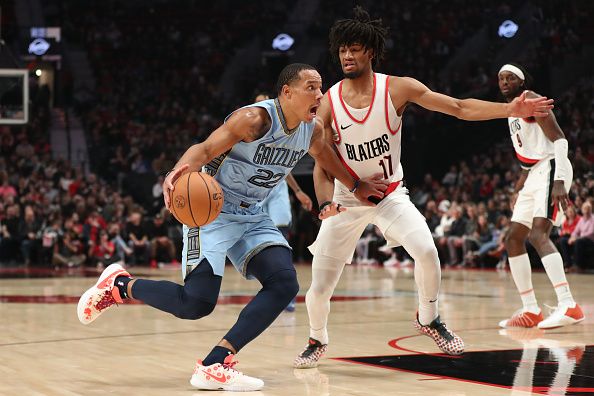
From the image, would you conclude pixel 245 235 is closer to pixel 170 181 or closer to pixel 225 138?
pixel 225 138

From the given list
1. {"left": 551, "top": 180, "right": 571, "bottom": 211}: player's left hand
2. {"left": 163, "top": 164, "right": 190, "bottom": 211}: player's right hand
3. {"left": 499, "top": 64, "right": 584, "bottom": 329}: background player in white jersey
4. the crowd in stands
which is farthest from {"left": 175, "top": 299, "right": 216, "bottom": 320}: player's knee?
the crowd in stands

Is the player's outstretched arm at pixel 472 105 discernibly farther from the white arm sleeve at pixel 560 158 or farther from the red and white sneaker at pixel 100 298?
the white arm sleeve at pixel 560 158

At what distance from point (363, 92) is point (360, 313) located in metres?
3.57

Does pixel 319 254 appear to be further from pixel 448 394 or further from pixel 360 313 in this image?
pixel 360 313

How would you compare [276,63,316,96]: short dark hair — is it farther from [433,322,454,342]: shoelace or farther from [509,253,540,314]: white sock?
[509,253,540,314]: white sock

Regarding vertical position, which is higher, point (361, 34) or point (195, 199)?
point (361, 34)

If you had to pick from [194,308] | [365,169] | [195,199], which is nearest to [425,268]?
[365,169]

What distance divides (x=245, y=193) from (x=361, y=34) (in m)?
1.30

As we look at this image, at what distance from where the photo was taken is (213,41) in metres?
31.3

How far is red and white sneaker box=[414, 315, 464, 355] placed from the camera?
6176 mm

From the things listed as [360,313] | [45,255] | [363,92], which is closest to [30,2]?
[45,255]

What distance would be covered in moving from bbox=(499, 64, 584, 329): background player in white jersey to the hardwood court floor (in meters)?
0.24

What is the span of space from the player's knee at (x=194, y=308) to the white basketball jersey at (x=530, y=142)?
3.87 metres

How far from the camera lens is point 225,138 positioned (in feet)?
17.1
